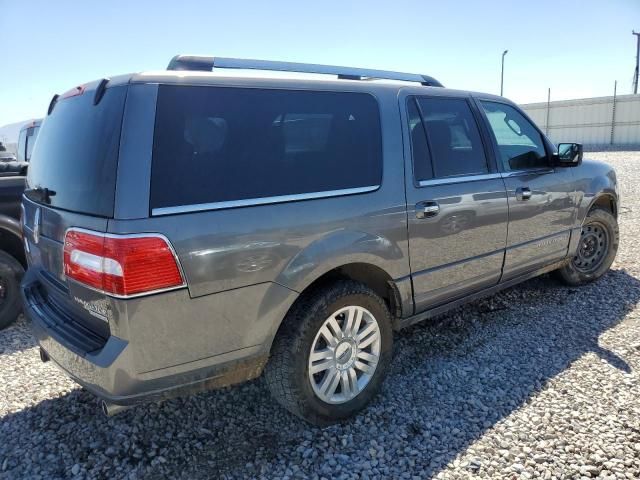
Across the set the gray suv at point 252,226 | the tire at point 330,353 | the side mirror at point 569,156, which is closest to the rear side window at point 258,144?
the gray suv at point 252,226

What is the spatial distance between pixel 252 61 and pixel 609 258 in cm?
427

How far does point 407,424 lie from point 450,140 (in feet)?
6.11

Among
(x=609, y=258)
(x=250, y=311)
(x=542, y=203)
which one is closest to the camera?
(x=250, y=311)

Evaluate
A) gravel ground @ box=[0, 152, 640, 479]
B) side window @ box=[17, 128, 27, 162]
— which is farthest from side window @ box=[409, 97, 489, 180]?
side window @ box=[17, 128, 27, 162]

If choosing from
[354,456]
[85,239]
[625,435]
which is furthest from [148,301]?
[625,435]

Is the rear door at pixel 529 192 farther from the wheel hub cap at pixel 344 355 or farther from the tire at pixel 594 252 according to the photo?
the wheel hub cap at pixel 344 355

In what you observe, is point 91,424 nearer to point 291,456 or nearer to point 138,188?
point 291,456

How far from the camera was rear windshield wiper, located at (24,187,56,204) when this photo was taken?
2.41 m

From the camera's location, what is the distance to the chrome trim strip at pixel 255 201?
1979 millimetres

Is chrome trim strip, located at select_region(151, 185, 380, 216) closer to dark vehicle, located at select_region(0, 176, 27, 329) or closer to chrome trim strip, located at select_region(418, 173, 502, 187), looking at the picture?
chrome trim strip, located at select_region(418, 173, 502, 187)

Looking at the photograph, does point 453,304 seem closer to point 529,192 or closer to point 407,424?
point 407,424

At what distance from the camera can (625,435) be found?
8.36 feet

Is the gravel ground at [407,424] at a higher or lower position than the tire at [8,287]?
lower

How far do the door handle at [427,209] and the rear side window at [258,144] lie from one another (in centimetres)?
35
